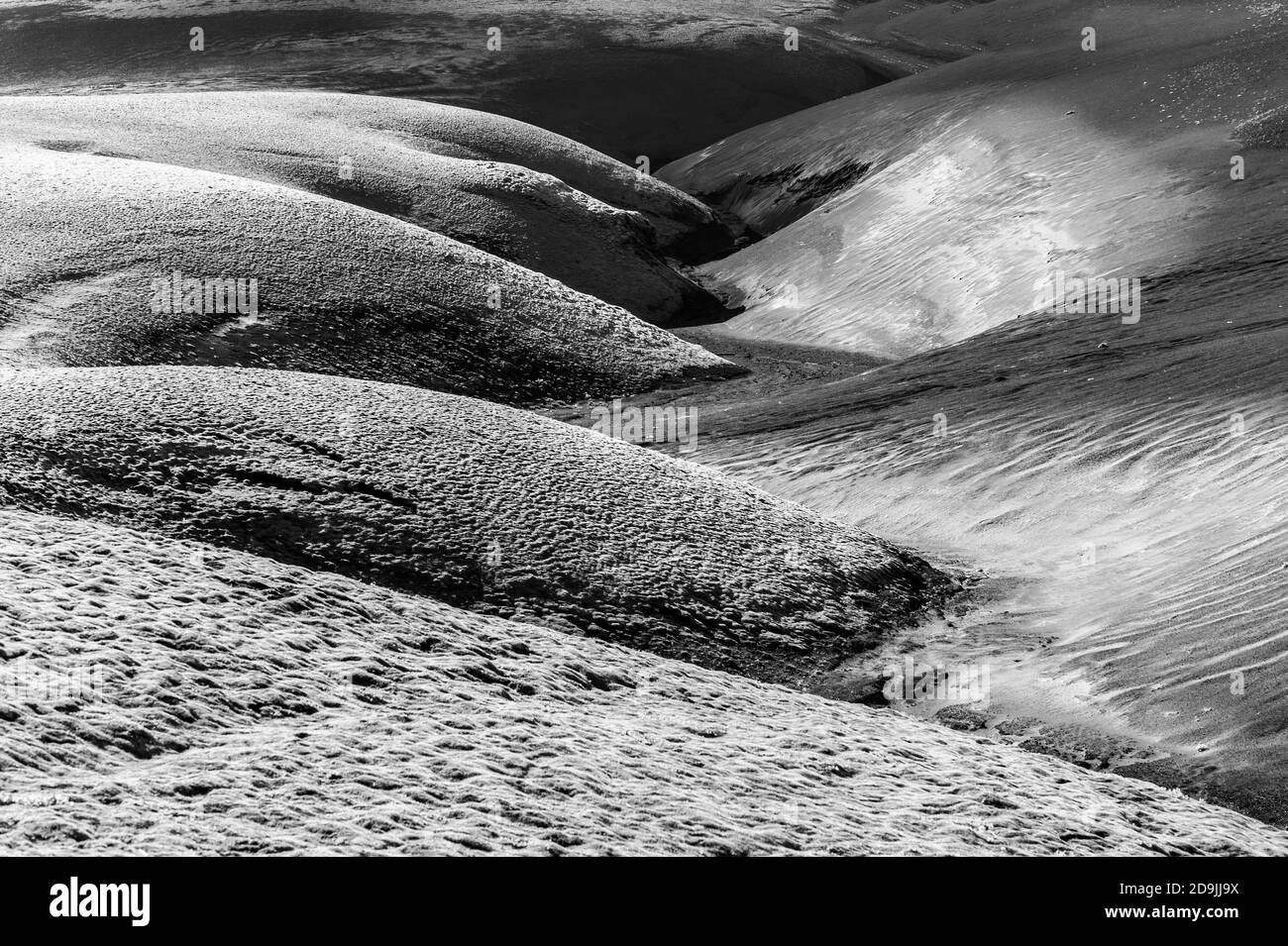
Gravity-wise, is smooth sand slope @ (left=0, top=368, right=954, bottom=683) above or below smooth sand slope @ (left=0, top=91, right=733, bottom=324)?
below

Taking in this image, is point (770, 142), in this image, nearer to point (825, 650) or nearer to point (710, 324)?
point (710, 324)

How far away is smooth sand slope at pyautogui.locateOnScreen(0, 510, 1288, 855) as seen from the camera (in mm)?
4180

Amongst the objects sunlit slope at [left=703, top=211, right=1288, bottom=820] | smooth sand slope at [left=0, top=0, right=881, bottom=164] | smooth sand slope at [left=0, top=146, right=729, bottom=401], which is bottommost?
sunlit slope at [left=703, top=211, right=1288, bottom=820]

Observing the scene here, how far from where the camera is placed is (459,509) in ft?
26.7

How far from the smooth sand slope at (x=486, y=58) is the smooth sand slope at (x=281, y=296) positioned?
2149 cm

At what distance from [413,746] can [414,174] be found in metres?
21.5

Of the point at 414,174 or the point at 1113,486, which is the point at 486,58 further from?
the point at 1113,486

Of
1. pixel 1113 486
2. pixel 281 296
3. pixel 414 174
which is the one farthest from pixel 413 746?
pixel 414 174

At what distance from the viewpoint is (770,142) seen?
33.7 meters

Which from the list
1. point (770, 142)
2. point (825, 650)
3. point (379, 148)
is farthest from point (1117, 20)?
point (825, 650)

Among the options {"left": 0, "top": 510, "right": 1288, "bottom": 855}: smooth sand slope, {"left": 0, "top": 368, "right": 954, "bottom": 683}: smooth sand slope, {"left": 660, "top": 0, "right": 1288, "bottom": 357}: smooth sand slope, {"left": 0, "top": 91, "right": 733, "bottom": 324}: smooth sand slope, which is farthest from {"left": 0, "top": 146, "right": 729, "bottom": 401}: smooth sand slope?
{"left": 0, "top": 510, "right": 1288, "bottom": 855}: smooth sand slope

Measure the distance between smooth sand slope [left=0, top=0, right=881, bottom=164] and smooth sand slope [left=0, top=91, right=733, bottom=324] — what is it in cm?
1190

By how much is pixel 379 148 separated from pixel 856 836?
2374 cm

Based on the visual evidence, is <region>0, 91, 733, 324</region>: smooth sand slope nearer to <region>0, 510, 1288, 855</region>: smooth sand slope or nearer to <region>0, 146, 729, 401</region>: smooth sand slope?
<region>0, 146, 729, 401</region>: smooth sand slope
